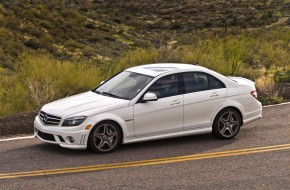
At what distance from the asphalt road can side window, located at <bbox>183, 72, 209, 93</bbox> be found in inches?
43.2

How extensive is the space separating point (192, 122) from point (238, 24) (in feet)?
133

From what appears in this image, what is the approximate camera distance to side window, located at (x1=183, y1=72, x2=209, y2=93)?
38.5 feet

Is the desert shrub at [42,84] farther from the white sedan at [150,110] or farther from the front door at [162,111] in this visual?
the front door at [162,111]

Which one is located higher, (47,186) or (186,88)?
(186,88)

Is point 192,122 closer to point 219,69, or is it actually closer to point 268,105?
point 268,105

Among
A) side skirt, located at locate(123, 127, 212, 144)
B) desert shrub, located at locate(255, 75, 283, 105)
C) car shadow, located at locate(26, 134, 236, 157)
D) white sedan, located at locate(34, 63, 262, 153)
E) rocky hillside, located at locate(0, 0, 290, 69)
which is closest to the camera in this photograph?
white sedan, located at locate(34, 63, 262, 153)

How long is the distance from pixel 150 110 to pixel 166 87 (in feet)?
2.15

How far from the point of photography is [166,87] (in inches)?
453

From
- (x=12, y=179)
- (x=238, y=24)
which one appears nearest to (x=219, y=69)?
(x=12, y=179)

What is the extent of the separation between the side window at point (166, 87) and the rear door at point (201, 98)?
9.0 inches

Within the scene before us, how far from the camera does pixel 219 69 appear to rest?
1959cm

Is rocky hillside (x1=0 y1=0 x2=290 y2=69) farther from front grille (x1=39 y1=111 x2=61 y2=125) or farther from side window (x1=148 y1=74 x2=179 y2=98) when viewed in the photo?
side window (x1=148 y1=74 x2=179 y2=98)

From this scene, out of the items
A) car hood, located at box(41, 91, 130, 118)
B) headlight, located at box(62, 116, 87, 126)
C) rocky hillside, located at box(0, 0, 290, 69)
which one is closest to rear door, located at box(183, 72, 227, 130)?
car hood, located at box(41, 91, 130, 118)

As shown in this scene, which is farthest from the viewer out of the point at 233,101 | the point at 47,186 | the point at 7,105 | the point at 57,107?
the point at 7,105
